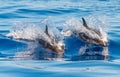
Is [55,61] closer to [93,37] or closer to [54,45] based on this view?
[54,45]

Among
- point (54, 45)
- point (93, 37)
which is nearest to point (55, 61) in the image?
point (54, 45)

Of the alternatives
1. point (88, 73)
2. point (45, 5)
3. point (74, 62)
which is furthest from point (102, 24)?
point (45, 5)

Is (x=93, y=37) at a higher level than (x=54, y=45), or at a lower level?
higher

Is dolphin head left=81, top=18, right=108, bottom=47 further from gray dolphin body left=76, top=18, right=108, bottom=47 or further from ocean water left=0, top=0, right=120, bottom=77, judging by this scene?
ocean water left=0, top=0, right=120, bottom=77

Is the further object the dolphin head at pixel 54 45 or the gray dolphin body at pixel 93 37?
the gray dolphin body at pixel 93 37

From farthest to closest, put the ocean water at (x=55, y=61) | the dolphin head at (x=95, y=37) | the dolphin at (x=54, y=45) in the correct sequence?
the dolphin head at (x=95, y=37), the dolphin at (x=54, y=45), the ocean water at (x=55, y=61)

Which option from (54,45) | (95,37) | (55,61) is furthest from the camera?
(95,37)

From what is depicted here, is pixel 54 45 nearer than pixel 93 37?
Yes

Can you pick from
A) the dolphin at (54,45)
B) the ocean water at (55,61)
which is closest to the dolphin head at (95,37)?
the ocean water at (55,61)

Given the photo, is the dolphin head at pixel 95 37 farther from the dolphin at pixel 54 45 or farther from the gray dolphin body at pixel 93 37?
the dolphin at pixel 54 45

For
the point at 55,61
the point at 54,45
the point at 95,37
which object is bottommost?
the point at 55,61

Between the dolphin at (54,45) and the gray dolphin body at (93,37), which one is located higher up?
the gray dolphin body at (93,37)

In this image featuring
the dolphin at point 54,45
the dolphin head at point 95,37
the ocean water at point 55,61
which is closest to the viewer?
the ocean water at point 55,61

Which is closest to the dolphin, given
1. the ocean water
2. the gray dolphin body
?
the ocean water
